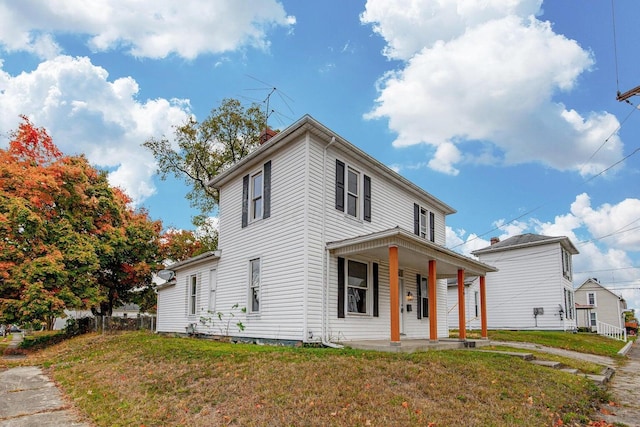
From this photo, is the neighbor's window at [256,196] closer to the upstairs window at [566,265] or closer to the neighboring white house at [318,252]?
the neighboring white house at [318,252]

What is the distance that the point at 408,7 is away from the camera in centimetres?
1312

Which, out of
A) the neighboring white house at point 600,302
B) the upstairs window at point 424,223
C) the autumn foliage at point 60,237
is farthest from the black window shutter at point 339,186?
the neighboring white house at point 600,302

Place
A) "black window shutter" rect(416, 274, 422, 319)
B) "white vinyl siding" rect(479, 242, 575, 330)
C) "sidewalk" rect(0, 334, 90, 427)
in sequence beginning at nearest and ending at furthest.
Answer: "sidewalk" rect(0, 334, 90, 427)
"black window shutter" rect(416, 274, 422, 319)
"white vinyl siding" rect(479, 242, 575, 330)

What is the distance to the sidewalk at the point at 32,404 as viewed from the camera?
244 inches

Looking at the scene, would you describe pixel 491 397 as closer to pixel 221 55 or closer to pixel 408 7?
pixel 408 7

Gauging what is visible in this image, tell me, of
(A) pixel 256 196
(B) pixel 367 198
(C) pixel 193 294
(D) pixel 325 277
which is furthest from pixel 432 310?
Answer: (C) pixel 193 294

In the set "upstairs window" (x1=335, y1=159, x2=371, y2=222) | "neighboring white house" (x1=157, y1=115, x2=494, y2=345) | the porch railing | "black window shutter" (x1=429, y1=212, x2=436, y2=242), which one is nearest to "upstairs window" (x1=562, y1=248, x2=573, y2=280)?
the porch railing

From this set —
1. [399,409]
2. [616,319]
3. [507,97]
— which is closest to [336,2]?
[507,97]

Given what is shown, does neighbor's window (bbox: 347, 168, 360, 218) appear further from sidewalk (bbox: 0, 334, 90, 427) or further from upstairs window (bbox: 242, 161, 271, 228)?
sidewalk (bbox: 0, 334, 90, 427)

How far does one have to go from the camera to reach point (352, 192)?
12594 mm

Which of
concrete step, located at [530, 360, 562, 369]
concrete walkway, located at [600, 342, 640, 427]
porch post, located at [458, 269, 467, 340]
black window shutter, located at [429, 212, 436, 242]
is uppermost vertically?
black window shutter, located at [429, 212, 436, 242]

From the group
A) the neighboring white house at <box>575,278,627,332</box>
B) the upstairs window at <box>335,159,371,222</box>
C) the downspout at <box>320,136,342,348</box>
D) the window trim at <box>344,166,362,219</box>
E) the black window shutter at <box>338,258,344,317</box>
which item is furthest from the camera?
the neighboring white house at <box>575,278,627,332</box>

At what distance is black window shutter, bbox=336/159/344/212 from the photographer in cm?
1199

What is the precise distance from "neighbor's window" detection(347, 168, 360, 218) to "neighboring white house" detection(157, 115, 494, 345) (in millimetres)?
30
